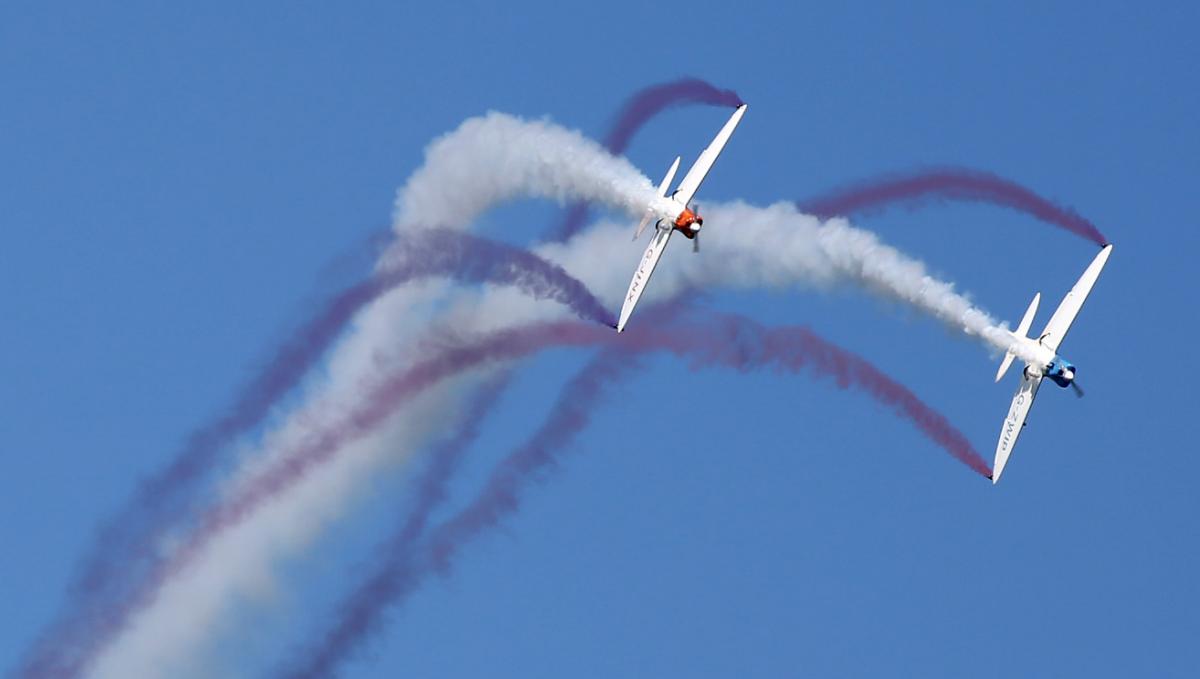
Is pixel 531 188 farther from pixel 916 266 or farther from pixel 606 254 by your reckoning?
pixel 916 266

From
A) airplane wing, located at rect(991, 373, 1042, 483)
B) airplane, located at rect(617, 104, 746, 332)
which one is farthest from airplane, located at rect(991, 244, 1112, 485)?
airplane, located at rect(617, 104, 746, 332)

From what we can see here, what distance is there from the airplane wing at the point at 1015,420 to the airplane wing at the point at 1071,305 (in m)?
1.17

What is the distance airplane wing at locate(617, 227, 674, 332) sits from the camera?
5666cm

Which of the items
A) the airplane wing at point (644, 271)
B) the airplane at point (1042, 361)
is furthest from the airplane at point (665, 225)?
the airplane at point (1042, 361)

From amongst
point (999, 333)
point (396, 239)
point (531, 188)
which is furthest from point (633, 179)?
point (999, 333)

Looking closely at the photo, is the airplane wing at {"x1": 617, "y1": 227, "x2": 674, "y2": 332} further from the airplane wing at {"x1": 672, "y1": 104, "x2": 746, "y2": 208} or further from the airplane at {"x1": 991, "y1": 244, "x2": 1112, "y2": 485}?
the airplane at {"x1": 991, "y1": 244, "x2": 1112, "y2": 485}

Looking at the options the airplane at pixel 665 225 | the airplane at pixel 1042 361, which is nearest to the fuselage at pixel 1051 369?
the airplane at pixel 1042 361

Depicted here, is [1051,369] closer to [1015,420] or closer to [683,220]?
[1015,420]

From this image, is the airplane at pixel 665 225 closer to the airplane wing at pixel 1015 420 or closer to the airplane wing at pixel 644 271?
the airplane wing at pixel 644 271

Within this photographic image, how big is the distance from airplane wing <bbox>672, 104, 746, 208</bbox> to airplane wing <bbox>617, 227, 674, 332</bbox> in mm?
1043

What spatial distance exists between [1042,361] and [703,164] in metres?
10.8

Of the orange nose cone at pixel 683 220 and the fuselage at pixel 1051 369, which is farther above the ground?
the orange nose cone at pixel 683 220

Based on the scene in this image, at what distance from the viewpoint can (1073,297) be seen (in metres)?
60.2

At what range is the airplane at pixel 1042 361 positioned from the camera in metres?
58.2
